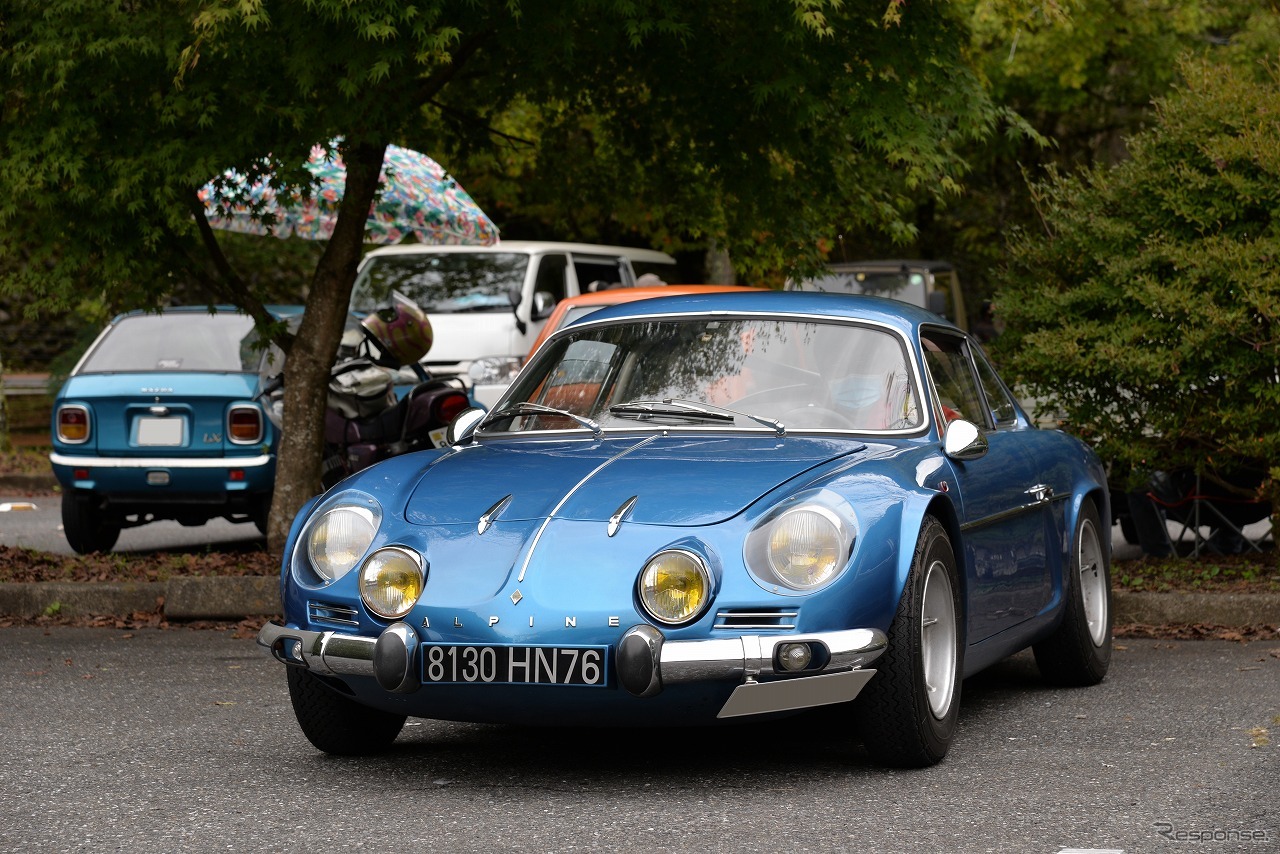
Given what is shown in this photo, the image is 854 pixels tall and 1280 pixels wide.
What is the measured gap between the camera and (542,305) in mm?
14711

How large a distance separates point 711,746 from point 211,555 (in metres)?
5.73

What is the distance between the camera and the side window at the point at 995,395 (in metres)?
6.89

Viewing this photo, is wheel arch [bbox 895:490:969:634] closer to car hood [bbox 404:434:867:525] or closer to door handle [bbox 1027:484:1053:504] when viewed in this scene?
car hood [bbox 404:434:867:525]

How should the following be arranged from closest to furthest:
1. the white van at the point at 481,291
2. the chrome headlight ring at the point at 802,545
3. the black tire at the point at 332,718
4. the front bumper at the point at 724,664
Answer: the front bumper at the point at 724,664, the chrome headlight ring at the point at 802,545, the black tire at the point at 332,718, the white van at the point at 481,291

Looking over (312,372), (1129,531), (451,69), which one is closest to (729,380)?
(451,69)

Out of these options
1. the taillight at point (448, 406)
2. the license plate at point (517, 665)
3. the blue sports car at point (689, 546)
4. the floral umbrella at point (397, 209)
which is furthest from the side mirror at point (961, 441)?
the taillight at point (448, 406)

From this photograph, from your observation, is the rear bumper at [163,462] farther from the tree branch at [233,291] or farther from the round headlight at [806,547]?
the round headlight at [806,547]

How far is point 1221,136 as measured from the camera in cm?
916

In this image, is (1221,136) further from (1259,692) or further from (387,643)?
(387,643)

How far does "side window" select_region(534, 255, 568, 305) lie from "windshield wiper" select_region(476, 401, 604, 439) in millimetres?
8745

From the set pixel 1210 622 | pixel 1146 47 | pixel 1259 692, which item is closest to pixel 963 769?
pixel 1259 692

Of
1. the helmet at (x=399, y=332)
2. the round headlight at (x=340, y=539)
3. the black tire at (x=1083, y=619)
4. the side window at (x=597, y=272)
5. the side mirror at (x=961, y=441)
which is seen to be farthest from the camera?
the side window at (x=597, y=272)

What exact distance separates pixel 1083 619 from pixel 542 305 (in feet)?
27.6

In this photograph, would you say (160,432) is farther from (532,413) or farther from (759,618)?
(759,618)
